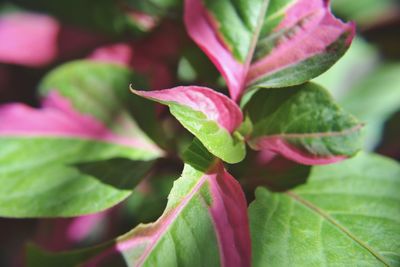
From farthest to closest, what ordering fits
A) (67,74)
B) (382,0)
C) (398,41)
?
1. (382,0)
2. (398,41)
3. (67,74)

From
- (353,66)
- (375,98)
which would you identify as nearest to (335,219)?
(375,98)

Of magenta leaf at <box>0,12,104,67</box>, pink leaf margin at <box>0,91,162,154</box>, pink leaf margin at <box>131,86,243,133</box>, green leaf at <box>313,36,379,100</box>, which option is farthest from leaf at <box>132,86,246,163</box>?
green leaf at <box>313,36,379,100</box>

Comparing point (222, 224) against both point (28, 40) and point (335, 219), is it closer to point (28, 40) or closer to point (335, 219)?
point (335, 219)

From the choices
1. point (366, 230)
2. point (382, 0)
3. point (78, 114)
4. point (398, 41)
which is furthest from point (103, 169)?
point (382, 0)

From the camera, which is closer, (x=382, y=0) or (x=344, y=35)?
(x=344, y=35)

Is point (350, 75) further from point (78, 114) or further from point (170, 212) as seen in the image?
point (170, 212)

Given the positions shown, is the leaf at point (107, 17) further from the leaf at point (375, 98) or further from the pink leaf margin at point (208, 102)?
the leaf at point (375, 98)
